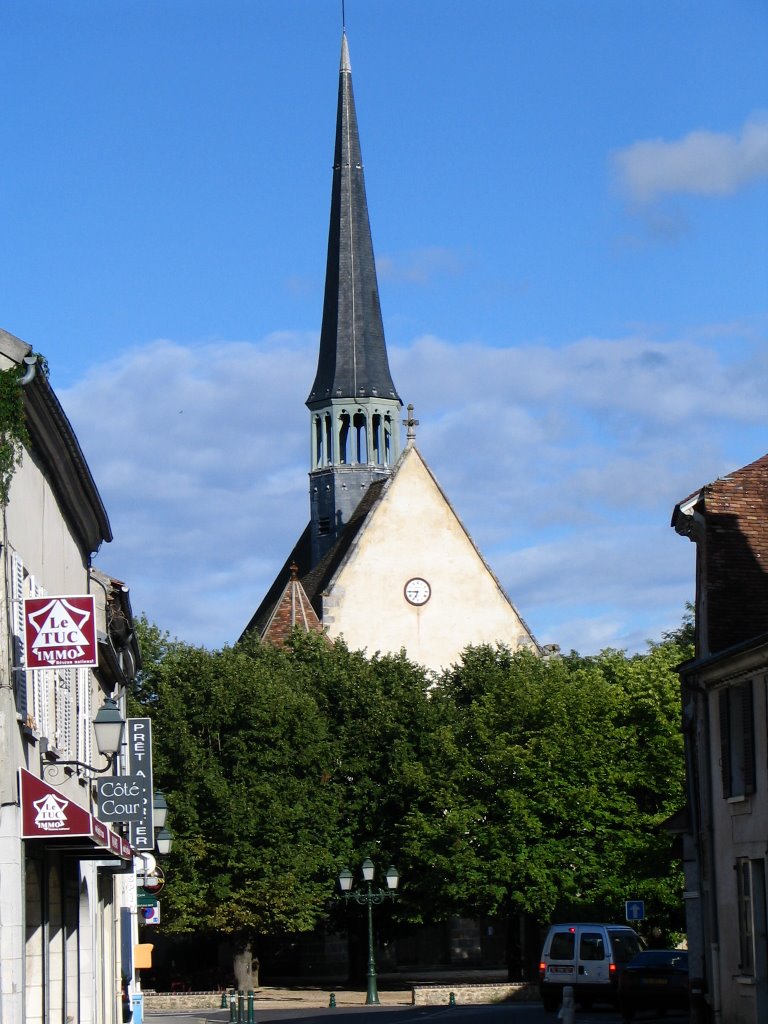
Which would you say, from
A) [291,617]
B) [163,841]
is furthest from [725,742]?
[291,617]

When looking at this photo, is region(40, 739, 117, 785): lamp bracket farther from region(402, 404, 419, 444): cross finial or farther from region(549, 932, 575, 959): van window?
region(402, 404, 419, 444): cross finial

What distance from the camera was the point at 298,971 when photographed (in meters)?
59.2

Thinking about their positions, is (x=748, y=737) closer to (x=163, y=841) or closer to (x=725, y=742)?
(x=725, y=742)

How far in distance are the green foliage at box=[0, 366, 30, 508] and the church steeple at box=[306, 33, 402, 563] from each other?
5295 centimetres

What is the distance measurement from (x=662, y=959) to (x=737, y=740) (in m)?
8.33

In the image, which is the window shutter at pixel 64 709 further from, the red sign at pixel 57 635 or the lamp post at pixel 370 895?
the lamp post at pixel 370 895

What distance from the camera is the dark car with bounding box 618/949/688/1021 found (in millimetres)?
29359

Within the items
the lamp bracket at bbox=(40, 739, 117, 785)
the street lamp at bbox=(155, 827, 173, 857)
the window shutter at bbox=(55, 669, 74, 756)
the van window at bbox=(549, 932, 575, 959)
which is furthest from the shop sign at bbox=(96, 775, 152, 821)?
the van window at bbox=(549, 932, 575, 959)

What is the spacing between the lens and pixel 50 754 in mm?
19500

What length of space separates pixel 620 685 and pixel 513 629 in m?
15.4

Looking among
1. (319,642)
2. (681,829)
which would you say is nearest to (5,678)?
(681,829)

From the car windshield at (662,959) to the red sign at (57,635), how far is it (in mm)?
16100

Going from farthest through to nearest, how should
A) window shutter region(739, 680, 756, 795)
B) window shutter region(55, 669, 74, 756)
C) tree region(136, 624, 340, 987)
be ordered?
tree region(136, 624, 340, 987)
window shutter region(739, 680, 756, 795)
window shutter region(55, 669, 74, 756)

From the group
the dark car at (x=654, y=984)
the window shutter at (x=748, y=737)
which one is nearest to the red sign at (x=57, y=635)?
the window shutter at (x=748, y=737)
